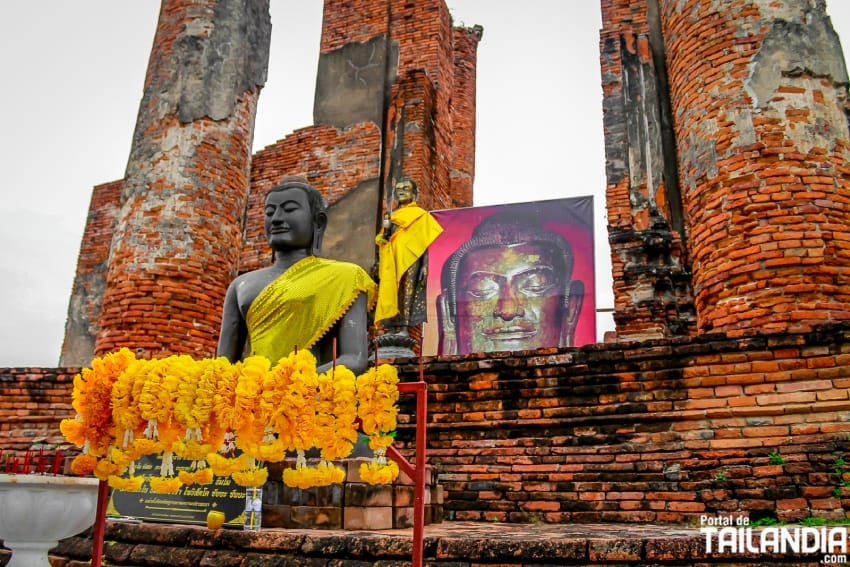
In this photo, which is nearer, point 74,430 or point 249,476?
point 249,476

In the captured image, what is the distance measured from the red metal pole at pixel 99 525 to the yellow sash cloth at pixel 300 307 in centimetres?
163

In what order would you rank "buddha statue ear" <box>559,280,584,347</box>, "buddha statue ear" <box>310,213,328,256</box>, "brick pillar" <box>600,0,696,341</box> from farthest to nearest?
"brick pillar" <box>600,0,696,341</box>
"buddha statue ear" <box>559,280,584,347</box>
"buddha statue ear" <box>310,213,328,256</box>

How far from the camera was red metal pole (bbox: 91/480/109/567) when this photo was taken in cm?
229

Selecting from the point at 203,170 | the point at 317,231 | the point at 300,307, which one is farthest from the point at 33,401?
the point at 300,307

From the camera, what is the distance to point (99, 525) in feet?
7.69

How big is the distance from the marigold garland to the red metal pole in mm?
89

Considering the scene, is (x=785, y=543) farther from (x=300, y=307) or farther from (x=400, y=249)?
(x=400, y=249)

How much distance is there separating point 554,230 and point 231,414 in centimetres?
722

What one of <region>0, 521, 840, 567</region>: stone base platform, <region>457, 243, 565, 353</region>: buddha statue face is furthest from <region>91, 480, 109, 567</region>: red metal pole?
<region>457, 243, 565, 353</region>: buddha statue face

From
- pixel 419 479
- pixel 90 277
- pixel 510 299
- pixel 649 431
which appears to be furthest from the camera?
pixel 90 277

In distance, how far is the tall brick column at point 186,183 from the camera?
26.2 ft

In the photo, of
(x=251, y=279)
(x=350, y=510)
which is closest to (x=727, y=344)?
(x=350, y=510)

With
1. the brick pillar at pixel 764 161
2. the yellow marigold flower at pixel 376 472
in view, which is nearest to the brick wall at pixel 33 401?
the yellow marigold flower at pixel 376 472

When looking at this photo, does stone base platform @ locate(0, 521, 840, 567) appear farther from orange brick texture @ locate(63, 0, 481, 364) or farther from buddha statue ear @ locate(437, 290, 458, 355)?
buddha statue ear @ locate(437, 290, 458, 355)
